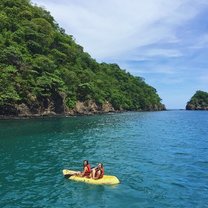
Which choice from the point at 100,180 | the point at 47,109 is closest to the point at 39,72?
the point at 47,109

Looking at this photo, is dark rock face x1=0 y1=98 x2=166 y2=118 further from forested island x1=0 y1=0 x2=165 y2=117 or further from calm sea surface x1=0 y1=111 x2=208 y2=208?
calm sea surface x1=0 y1=111 x2=208 y2=208

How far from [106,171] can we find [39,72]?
69.8 m

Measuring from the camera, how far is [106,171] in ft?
103

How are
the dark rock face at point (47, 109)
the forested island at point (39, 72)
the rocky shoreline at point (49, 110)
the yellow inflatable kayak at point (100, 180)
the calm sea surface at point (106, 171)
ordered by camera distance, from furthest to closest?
the forested island at point (39, 72) < the dark rock face at point (47, 109) < the rocky shoreline at point (49, 110) < the yellow inflatable kayak at point (100, 180) < the calm sea surface at point (106, 171)

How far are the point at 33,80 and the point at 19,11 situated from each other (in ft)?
108

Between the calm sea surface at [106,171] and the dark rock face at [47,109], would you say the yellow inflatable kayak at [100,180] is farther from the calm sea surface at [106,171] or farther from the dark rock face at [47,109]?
the dark rock face at [47,109]

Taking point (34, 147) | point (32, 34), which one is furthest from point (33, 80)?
point (34, 147)

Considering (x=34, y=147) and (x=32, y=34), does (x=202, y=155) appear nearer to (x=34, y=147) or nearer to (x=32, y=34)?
(x=34, y=147)

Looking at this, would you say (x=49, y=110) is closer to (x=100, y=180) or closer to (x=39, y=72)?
(x=39, y=72)

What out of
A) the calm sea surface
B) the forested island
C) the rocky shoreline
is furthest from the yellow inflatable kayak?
the rocky shoreline

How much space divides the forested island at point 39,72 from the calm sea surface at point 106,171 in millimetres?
33592

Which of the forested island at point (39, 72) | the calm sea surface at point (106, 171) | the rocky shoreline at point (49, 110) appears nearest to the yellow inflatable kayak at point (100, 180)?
the calm sea surface at point (106, 171)

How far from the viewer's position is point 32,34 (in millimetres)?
103188

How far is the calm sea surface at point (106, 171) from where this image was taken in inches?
910
